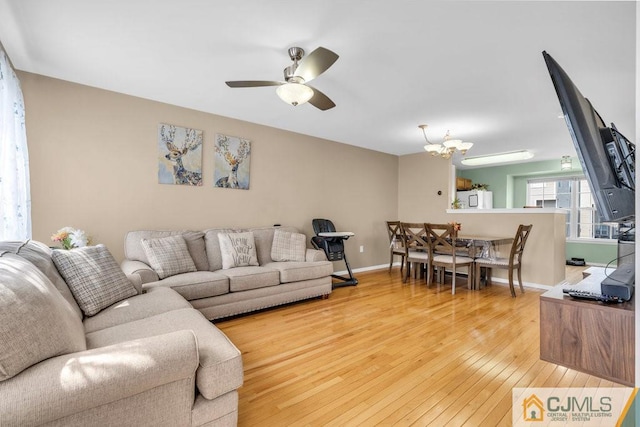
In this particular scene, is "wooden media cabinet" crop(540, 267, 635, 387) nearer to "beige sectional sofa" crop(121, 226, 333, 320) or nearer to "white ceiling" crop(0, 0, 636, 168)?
"white ceiling" crop(0, 0, 636, 168)

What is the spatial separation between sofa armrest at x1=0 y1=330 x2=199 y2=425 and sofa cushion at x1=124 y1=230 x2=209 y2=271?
2103mm

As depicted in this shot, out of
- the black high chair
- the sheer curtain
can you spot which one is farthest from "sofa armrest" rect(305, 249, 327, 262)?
the sheer curtain

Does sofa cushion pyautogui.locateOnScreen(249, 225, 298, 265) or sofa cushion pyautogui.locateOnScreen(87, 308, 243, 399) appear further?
sofa cushion pyautogui.locateOnScreen(249, 225, 298, 265)

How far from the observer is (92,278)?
1921 millimetres

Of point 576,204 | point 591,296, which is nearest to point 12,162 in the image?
point 591,296

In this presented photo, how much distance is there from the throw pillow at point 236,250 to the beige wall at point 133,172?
1.71 feet

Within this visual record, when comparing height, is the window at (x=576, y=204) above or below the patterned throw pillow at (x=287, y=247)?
above

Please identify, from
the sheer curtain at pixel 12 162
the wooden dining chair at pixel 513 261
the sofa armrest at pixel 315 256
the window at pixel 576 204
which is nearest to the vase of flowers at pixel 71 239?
the sheer curtain at pixel 12 162

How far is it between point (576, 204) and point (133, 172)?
331 inches

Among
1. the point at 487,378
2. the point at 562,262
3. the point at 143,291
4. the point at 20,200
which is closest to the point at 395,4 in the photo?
the point at 487,378

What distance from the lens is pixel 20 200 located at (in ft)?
7.77

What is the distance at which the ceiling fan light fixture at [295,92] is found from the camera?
7.60 feet

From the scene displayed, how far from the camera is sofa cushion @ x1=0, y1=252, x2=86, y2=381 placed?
0.92m

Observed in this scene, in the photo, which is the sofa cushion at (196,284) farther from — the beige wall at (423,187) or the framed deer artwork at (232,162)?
the beige wall at (423,187)
